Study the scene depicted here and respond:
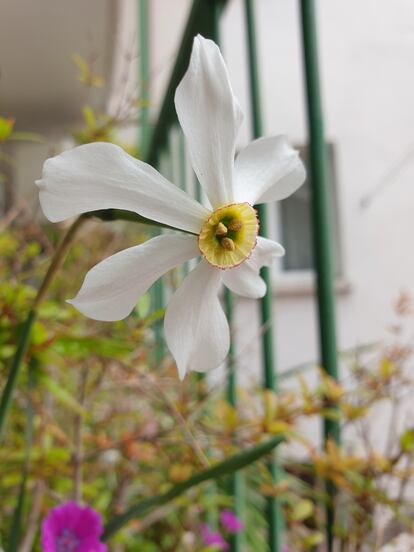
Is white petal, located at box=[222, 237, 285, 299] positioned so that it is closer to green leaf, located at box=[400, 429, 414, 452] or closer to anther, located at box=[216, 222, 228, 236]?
anther, located at box=[216, 222, 228, 236]

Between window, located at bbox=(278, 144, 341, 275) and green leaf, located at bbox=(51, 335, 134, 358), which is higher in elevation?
window, located at bbox=(278, 144, 341, 275)

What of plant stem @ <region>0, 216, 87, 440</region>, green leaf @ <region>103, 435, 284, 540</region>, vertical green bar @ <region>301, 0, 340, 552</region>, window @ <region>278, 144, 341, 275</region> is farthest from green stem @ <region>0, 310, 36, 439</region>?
window @ <region>278, 144, 341, 275</region>

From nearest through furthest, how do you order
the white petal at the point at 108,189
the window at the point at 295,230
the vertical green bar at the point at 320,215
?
the white petal at the point at 108,189 → the vertical green bar at the point at 320,215 → the window at the point at 295,230

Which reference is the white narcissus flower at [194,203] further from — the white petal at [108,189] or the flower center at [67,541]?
the flower center at [67,541]

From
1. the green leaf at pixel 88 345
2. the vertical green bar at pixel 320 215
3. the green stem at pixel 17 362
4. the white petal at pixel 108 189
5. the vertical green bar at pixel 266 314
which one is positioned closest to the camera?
the white petal at pixel 108 189

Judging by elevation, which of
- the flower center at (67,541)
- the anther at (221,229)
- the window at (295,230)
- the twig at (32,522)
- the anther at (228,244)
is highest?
the window at (295,230)

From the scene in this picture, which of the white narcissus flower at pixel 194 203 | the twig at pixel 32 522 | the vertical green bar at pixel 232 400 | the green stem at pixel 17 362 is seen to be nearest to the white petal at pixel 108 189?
the white narcissus flower at pixel 194 203

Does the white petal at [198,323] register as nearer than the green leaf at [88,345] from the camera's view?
Yes

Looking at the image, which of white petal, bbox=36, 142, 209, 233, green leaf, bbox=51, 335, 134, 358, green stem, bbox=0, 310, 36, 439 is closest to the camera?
white petal, bbox=36, 142, 209, 233
